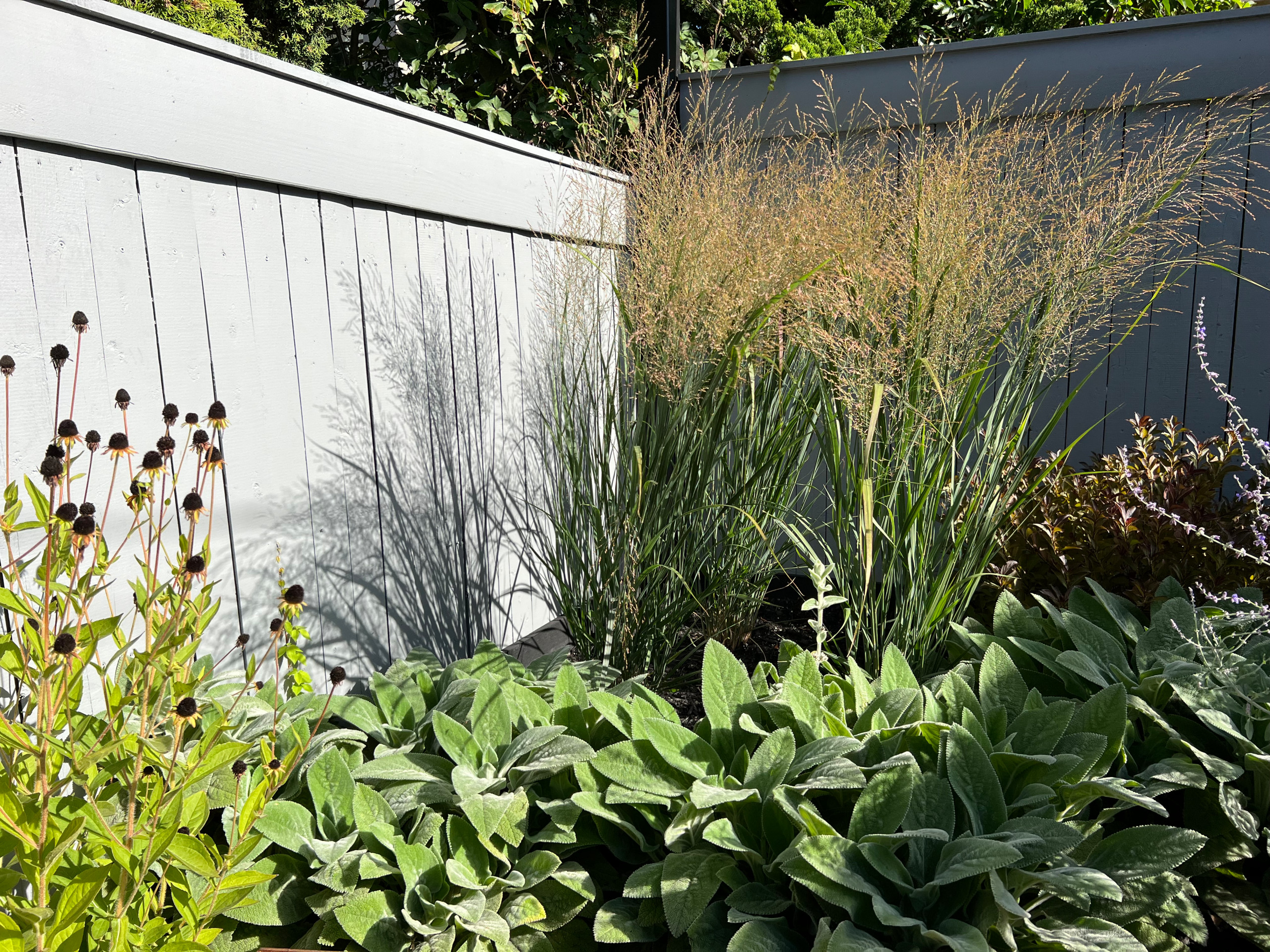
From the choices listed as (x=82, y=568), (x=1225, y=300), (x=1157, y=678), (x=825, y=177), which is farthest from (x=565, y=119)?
(x=1157, y=678)

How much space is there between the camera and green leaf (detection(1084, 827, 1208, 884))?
121 cm

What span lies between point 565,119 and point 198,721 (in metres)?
2.81

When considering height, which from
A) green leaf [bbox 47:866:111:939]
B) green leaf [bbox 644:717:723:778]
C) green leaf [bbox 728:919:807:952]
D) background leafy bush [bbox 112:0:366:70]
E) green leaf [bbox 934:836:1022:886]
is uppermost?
background leafy bush [bbox 112:0:366:70]

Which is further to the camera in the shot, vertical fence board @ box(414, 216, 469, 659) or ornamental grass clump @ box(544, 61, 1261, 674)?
vertical fence board @ box(414, 216, 469, 659)

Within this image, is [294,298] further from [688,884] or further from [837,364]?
[688,884]

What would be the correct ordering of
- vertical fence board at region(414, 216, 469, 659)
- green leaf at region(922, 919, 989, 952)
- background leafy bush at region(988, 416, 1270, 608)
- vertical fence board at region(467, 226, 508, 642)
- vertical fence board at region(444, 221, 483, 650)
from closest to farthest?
green leaf at region(922, 919, 989, 952)
background leafy bush at region(988, 416, 1270, 608)
vertical fence board at region(414, 216, 469, 659)
vertical fence board at region(444, 221, 483, 650)
vertical fence board at region(467, 226, 508, 642)

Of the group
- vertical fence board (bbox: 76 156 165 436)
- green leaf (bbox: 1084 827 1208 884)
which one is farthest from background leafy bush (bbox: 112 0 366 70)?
green leaf (bbox: 1084 827 1208 884)

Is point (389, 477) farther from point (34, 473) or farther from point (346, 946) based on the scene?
point (346, 946)

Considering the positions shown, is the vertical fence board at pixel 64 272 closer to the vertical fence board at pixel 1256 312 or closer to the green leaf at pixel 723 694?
the green leaf at pixel 723 694

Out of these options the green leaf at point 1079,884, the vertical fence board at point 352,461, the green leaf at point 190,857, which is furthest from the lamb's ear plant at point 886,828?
the vertical fence board at point 352,461

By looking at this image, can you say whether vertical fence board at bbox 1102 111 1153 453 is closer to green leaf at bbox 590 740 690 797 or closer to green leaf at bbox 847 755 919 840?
green leaf at bbox 847 755 919 840

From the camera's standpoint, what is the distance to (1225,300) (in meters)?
2.68

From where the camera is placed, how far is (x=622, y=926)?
1.24m

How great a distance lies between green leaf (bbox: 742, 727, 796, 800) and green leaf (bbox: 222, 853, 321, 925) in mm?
677
